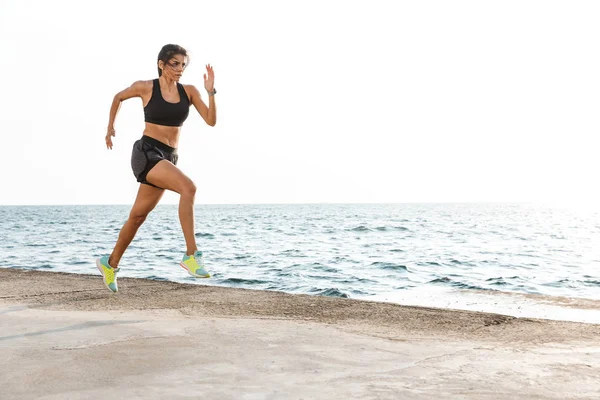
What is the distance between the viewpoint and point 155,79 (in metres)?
5.17

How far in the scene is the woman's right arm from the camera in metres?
5.12

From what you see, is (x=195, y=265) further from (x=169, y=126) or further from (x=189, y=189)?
(x=169, y=126)

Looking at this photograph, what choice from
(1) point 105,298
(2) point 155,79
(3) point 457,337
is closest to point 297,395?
(3) point 457,337

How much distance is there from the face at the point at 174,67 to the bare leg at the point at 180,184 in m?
0.73

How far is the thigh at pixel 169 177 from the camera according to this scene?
4.89m

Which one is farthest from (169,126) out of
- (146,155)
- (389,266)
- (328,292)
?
(389,266)

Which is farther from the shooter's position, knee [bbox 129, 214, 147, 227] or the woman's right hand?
knee [bbox 129, 214, 147, 227]

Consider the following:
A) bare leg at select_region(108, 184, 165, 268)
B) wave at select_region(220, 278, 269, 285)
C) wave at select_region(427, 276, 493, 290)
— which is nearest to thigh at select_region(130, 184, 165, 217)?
bare leg at select_region(108, 184, 165, 268)

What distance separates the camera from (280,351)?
3867mm

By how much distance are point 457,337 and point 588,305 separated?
405cm

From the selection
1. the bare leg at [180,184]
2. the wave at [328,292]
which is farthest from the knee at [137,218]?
the wave at [328,292]

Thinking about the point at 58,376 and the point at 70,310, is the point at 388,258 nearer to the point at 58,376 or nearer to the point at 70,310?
the point at 70,310

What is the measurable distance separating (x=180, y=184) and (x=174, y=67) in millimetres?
986

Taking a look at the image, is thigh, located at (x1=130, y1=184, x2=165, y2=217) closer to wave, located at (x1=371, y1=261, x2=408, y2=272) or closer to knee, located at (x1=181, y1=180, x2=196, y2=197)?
knee, located at (x1=181, y1=180, x2=196, y2=197)
